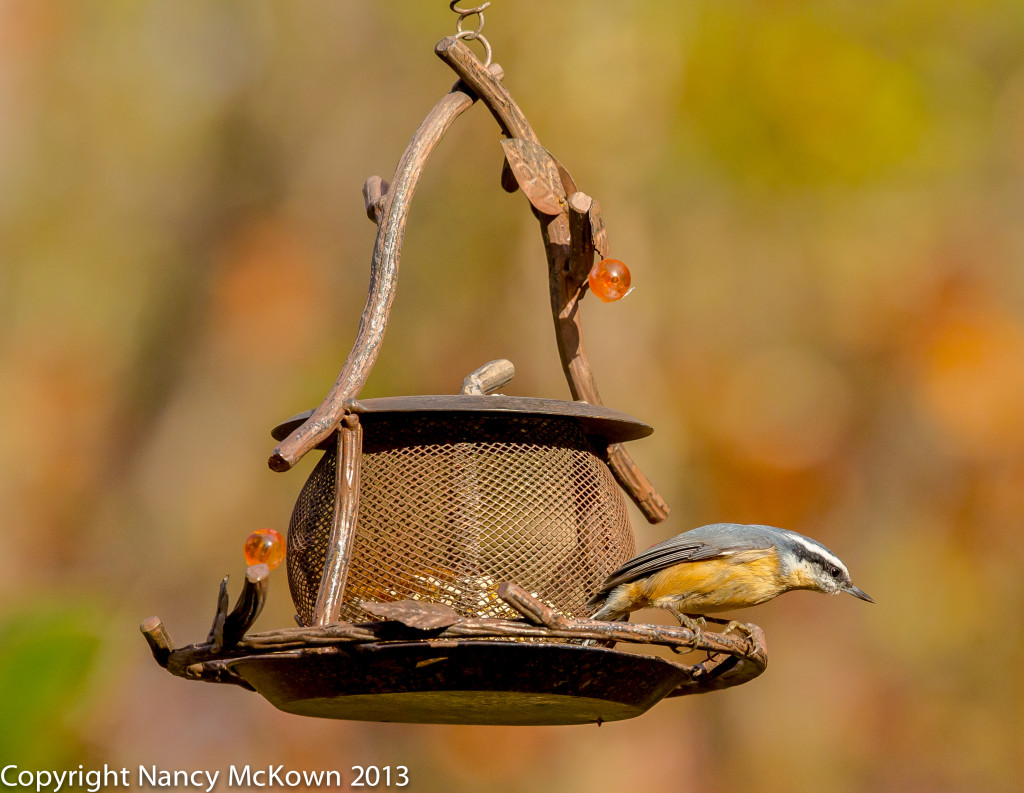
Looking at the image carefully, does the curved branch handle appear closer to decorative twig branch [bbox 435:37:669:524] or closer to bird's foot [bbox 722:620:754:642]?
decorative twig branch [bbox 435:37:669:524]

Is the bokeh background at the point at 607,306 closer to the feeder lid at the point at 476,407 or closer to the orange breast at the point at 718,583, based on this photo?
the orange breast at the point at 718,583

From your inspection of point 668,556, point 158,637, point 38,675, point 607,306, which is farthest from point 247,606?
point 607,306

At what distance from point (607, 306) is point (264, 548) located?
6.95 metres

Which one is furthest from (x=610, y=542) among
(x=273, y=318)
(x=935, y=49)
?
(x=935, y=49)

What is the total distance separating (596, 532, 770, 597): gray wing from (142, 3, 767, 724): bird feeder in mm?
128

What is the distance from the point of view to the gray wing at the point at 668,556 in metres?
3.92

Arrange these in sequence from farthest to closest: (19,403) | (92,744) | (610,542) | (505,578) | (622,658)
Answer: (19,403), (92,744), (610,542), (505,578), (622,658)

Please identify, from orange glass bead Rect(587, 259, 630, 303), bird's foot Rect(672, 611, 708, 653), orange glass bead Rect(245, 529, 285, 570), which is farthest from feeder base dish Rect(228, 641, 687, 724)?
orange glass bead Rect(587, 259, 630, 303)

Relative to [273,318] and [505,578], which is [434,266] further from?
[505,578]

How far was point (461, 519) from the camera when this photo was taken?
385 cm

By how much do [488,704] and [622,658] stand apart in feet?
1.47

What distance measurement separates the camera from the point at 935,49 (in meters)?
11.9

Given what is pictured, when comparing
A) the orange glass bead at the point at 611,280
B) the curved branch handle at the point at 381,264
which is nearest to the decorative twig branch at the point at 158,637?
the curved branch handle at the point at 381,264

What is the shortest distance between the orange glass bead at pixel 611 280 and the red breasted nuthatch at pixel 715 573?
0.80 m
